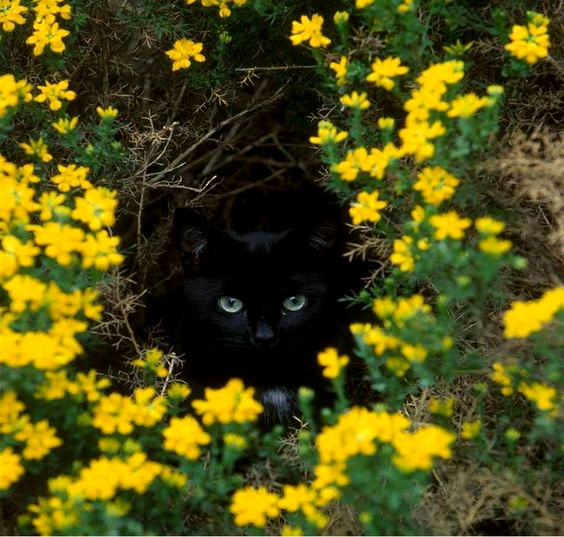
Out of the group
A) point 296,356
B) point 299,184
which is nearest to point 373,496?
point 296,356

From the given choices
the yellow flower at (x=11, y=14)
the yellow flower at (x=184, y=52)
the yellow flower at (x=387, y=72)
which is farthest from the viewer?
the yellow flower at (x=184, y=52)

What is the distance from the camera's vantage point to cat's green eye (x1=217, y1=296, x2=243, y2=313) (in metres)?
2.58

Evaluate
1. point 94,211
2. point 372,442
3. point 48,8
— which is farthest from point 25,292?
point 48,8

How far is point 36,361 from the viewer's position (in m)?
1.53

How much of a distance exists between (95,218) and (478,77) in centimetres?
122

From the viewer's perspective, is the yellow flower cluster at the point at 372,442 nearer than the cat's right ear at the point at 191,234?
Yes

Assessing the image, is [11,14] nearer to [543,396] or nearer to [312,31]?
[312,31]

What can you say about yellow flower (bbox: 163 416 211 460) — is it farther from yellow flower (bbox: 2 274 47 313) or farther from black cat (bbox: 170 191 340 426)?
black cat (bbox: 170 191 340 426)

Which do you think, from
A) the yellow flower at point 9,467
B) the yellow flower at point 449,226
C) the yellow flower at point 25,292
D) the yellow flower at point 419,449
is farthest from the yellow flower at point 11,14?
the yellow flower at point 419,449

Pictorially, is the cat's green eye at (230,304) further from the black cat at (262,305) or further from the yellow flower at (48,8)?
the yellow flower at (48,8)

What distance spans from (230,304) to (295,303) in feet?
0.65

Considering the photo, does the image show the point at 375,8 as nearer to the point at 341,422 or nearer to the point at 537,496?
the point at 341,422

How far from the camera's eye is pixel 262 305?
8.24ft

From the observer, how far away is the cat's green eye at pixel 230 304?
8.46 ft
